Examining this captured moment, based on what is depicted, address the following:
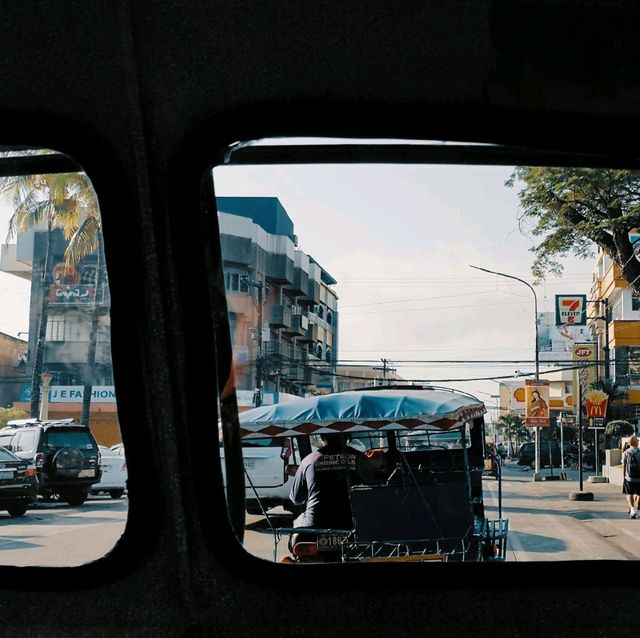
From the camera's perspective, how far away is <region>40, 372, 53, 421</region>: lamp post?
1.94m

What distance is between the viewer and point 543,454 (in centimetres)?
349

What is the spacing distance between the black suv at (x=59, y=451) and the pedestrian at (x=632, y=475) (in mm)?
1271

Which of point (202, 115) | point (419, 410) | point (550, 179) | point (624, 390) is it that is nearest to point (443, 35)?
point (550, 179)

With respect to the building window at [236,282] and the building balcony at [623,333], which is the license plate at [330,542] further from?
the building balcony at [623,333]

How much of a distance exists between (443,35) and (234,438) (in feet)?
3.50

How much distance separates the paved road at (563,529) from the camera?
190 cm

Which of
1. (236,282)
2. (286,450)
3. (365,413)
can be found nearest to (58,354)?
(236,282)

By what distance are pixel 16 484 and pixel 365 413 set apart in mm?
2014

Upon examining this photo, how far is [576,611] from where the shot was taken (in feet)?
6.07

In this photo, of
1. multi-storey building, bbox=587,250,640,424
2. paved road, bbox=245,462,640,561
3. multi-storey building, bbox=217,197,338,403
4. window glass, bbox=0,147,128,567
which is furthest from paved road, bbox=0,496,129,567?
multi-storey building, bbox=587,250,640,424

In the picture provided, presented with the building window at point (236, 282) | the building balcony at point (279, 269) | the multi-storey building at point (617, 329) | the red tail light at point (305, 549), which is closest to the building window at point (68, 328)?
the building window at point (236, 282)

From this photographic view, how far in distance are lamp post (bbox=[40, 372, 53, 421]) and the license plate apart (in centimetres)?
75

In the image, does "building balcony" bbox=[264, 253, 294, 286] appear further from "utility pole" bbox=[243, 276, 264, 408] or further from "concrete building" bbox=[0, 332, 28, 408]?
"concrete building" bbox=[0, 332, 28, 408]

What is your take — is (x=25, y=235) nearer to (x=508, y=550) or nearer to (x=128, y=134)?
(x=128, y=134)
